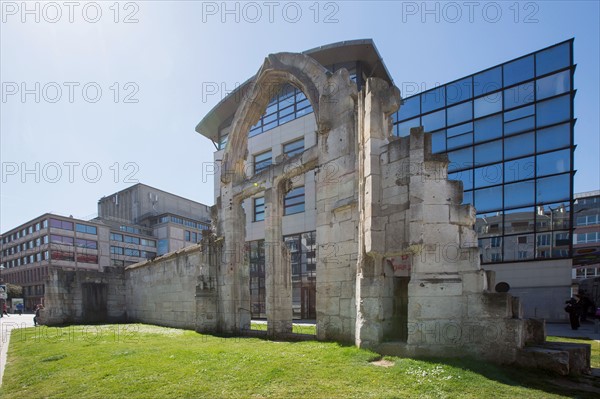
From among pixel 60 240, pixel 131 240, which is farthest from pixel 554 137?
pixel 131 240

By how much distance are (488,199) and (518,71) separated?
7981mm

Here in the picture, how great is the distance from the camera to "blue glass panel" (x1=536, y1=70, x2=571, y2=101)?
2183cm

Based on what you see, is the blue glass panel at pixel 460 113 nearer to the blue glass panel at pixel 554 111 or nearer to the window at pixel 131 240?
the blue glass panel at pixel 554 111

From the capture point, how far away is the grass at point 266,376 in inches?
203

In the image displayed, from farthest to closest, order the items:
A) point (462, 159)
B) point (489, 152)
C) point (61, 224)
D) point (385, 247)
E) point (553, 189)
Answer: point (61, 224) → point (462, 159) → point (489, 152) → point (553, 189) → point (385, 247)

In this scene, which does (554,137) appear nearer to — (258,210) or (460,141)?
(460,141)

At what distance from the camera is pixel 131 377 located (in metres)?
6.64

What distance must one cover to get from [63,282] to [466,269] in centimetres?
2161

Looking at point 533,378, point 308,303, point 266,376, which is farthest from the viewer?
point 308,303

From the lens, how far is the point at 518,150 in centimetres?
2314

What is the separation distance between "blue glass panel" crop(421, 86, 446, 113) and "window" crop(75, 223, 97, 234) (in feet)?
184

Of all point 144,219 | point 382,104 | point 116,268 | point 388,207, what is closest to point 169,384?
point 388,207

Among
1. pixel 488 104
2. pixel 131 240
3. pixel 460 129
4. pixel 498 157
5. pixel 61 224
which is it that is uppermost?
pixel 488 104

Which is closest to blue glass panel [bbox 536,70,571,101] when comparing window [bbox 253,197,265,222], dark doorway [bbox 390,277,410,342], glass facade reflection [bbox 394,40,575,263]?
glass facade reflection [bbox 394,40,575,263]
